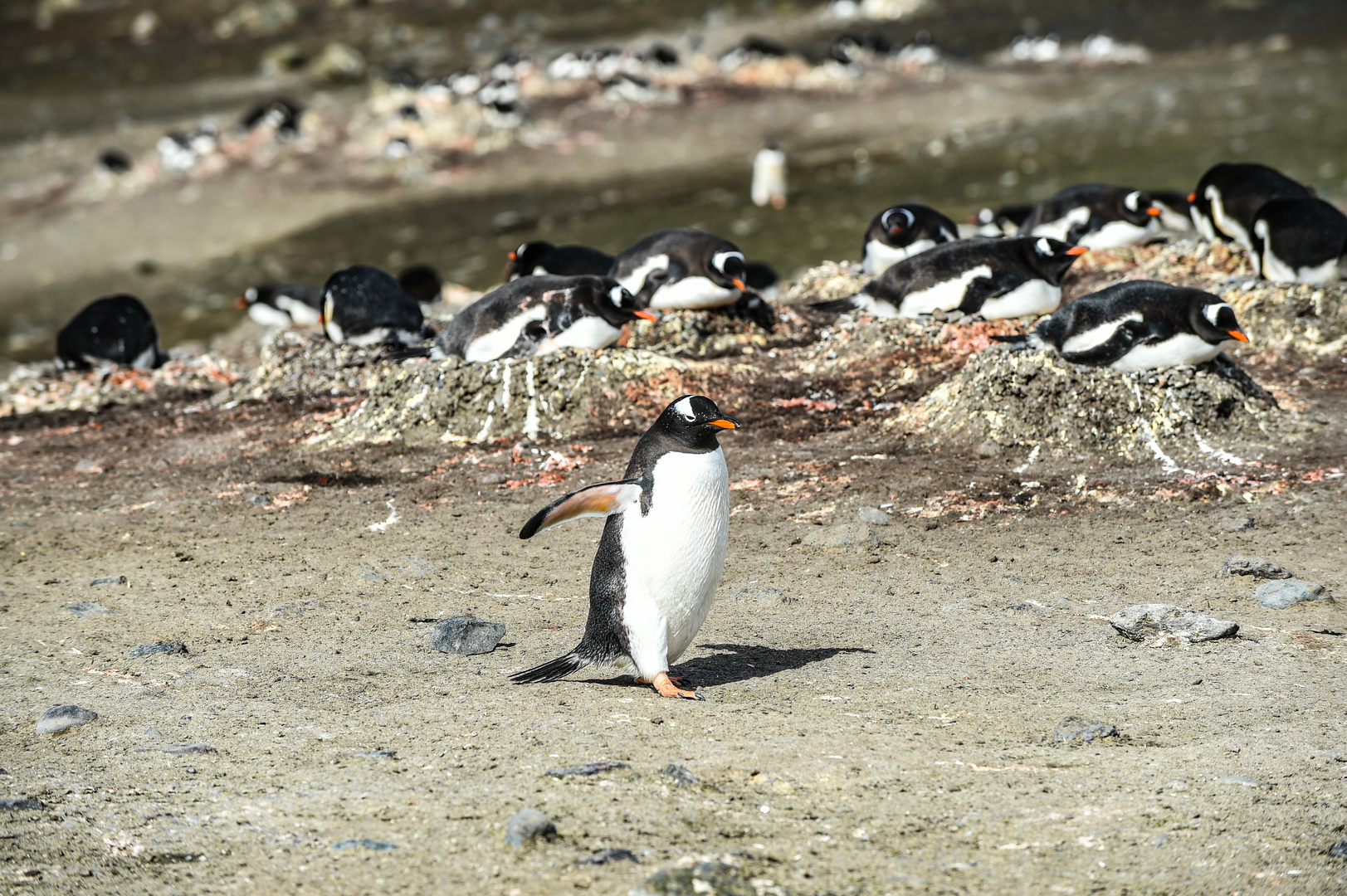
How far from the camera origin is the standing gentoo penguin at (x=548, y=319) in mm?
8180

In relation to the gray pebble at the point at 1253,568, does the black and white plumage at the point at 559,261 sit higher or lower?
higher

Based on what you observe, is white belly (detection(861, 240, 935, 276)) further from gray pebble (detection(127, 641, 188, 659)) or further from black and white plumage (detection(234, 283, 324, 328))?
gray pebble (detection(127, 641, 188, 659))

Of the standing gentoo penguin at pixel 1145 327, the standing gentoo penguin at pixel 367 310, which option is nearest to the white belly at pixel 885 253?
the standing gentoo penguin at pixel 1145 327

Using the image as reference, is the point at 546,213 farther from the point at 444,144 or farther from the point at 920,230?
the point at 920,230

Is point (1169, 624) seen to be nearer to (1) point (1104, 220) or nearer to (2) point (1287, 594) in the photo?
(2) point (1287, 594)

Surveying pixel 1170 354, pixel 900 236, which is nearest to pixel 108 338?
pixel 900 236

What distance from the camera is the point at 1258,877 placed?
310 centimetres

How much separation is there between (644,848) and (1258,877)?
141 centimetres

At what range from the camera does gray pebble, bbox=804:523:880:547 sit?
239 inches

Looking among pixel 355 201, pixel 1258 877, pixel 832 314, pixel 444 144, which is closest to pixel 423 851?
pixel 1258 877

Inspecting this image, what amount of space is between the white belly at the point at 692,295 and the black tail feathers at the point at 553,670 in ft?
15.8

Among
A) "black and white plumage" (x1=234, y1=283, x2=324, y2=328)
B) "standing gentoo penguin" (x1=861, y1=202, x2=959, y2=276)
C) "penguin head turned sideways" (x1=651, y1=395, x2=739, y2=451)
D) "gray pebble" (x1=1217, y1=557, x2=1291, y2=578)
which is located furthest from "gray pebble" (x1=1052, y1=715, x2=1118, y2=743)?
"black and white plumage" (x1=234, y1=283, x2=324, y2=328)

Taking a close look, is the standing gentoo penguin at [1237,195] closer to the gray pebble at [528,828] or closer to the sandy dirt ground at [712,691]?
the sandy dirt ground at [712,691]

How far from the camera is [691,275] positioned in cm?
907
